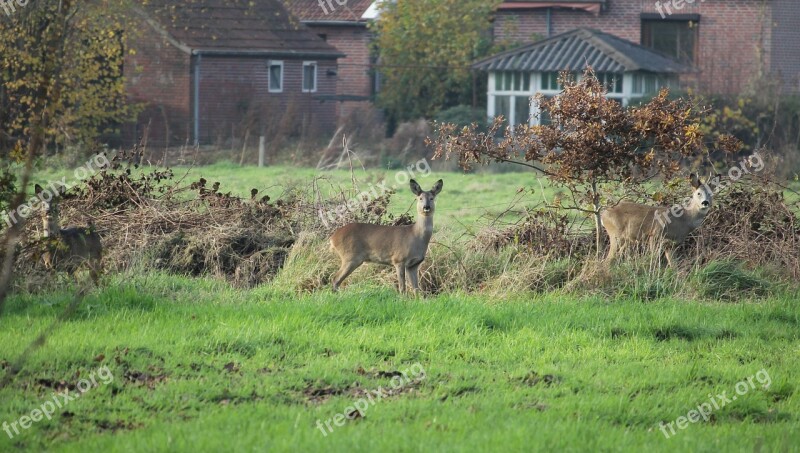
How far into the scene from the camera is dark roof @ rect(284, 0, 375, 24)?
49.3 metres

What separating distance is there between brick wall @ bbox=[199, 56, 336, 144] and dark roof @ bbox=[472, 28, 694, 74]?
23.8 feet

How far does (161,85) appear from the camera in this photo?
39344mm

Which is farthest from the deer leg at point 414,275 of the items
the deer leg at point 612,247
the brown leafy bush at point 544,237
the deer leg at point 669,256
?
the deer leg at point 669,256

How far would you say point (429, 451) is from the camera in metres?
6.68

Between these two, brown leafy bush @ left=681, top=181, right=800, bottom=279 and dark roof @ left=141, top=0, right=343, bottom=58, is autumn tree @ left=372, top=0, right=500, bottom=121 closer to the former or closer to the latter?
dark roof @ left=141, top=0, right=343, bottom=58

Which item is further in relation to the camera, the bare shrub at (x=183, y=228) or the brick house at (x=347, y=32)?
the brick house at (x=347, y=32)

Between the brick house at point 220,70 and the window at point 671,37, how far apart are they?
487 inches

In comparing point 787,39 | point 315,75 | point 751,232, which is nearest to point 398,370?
point 751,232

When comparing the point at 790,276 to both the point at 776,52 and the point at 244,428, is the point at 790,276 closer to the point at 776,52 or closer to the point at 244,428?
the point at 244,428

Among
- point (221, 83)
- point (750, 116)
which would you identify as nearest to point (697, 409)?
point (750, 116)

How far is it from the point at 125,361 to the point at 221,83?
108ft

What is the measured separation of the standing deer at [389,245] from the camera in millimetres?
12383
